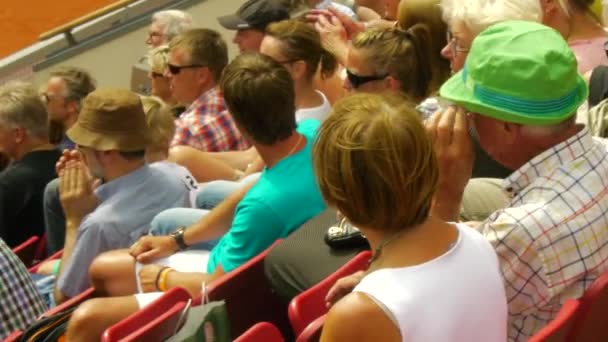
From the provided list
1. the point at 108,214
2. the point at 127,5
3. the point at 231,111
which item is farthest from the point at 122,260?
the point at 127,5

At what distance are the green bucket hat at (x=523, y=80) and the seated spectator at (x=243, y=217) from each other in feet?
2.90

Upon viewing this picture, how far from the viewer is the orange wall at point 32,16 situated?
36.3ft

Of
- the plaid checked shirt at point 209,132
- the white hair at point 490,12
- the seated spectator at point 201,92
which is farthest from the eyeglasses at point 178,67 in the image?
the white hair at point 490,12

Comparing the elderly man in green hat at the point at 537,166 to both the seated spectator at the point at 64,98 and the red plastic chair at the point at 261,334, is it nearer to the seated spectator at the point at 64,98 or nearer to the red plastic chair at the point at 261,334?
the red plastic chair at the point at 261,334

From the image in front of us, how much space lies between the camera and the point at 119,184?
417 cm

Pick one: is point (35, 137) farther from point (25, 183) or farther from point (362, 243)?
point (362, 243)

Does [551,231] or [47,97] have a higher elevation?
[551,231]

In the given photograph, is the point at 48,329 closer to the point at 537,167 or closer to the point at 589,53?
the point at 537,167

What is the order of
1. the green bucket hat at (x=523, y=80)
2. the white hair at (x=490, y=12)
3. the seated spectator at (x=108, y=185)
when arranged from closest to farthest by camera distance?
the green bucket hat at (x=523, y=80), the white hair at (x=490, y=12), the seated spectator at (x=108, y=185)

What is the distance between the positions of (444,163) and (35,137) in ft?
9.12

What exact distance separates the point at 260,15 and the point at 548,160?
11.7 ft

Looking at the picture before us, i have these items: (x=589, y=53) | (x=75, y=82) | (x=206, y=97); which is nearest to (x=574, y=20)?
(x=589, y=53)

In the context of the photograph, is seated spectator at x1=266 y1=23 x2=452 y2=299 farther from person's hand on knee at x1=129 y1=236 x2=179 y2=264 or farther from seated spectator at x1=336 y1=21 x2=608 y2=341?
seated spectator at x1=336 y1=21 x2=608 y2=341

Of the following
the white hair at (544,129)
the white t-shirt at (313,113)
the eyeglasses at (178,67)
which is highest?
the white hair at (544,129)
